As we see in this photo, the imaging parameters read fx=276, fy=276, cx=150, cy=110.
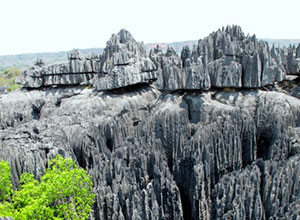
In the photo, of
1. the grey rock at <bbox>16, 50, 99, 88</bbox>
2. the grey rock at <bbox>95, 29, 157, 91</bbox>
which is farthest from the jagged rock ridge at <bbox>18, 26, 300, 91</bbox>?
the grey rock at <bbox>16, 50, 99, 88</bbox>

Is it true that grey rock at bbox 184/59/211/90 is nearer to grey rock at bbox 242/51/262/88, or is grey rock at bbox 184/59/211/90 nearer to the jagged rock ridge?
→ the jagged rock ridge

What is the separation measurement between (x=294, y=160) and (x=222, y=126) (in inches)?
236

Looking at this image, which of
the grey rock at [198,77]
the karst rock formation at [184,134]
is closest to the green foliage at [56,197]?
the karst rock formation at [184,134]

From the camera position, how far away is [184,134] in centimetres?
2186

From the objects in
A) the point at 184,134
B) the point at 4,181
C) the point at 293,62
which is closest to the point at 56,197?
the point at 4,181

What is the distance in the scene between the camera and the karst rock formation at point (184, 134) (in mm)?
14180

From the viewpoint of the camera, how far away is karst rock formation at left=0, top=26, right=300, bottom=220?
14180mm

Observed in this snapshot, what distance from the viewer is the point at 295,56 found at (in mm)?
27016

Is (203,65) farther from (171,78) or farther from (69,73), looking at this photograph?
(69,73)

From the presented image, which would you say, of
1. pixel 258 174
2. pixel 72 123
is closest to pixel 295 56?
pixel 258 174

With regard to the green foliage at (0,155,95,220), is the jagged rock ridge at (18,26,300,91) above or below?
above

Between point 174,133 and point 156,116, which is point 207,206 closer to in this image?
point 174,133

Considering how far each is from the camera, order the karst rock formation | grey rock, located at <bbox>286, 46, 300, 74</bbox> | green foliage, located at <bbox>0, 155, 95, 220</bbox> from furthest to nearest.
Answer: grey rock, located at <bbox>286, 46, 300, 74</bbox> < the karst rock formation < green foliage, located at <bbox>0, 155, 95, 220</bbox>

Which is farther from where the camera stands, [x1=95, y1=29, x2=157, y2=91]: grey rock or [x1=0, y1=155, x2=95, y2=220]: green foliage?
[x1=95, y1=29, x2=157, y2=91]: grey rock
